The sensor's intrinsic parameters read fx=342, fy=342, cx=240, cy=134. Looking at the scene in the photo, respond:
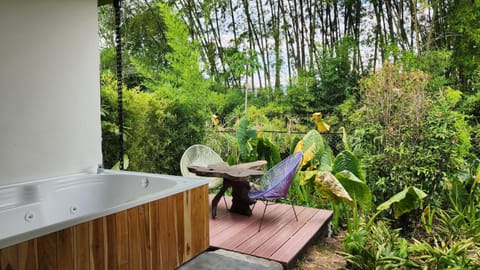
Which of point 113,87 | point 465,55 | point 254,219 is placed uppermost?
point 465,55

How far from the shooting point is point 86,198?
313cm

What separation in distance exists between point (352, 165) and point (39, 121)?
289 cm

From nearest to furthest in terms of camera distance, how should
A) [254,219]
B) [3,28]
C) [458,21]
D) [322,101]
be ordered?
[3,28] < [254,219] < [458,21] < [322,101]

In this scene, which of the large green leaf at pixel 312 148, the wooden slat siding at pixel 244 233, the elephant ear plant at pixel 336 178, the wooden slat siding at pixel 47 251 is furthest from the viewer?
the large green leaf at pixel 312 148

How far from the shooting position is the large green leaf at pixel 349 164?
335 cm

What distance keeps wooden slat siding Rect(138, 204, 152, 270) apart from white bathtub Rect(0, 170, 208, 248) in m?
0.06

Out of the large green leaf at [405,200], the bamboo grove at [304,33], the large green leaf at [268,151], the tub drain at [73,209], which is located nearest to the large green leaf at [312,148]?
the large green leaf at [268,151]

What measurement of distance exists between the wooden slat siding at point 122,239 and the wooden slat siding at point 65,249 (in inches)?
10.6

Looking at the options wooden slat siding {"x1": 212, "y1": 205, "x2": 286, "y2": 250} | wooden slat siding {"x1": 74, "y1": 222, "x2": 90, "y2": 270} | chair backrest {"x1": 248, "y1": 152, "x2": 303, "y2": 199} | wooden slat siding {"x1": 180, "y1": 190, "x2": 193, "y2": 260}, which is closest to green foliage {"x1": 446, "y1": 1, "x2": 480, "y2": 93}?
chair backrest {"x1": 248, "y1": 152, "x2": 303, "y2": 199}

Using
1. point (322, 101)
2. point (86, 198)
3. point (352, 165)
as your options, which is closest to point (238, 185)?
point (352, 165)

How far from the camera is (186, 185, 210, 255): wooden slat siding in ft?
8.46

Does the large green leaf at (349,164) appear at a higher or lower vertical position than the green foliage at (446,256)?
higher

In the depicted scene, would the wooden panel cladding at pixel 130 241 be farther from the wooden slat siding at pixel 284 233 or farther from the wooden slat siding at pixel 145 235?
the wooden slat siding at pixel 284 233

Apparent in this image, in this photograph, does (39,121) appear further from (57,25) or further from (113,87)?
(113,87)
